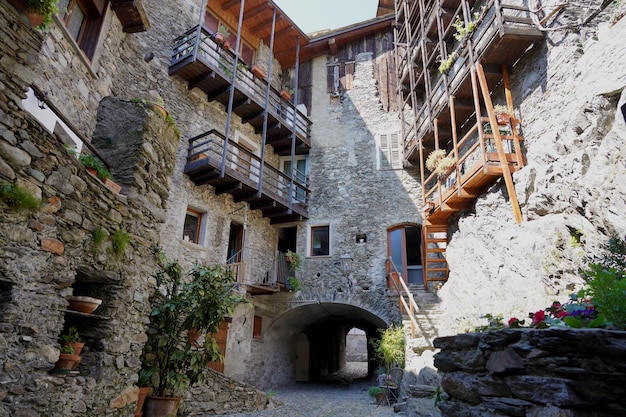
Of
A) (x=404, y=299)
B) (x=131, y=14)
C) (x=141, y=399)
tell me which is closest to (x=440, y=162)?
(x=404, y=299)

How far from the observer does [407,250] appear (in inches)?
514

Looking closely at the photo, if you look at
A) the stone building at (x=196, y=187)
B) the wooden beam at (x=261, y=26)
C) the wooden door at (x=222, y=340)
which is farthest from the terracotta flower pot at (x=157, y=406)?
the wooden beam at (x=261, y=26)

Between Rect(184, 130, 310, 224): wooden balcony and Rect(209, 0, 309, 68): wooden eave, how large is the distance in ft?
16.8

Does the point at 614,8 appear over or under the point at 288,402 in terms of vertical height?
over

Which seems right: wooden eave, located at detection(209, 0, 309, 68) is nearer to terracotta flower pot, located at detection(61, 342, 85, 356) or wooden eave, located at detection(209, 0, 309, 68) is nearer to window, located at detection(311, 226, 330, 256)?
window, located at detection(311, 226, 330, 256)

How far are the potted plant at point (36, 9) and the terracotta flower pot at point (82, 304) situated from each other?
254 cm

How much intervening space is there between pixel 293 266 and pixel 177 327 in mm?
7124

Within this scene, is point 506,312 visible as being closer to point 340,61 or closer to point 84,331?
point 84,331

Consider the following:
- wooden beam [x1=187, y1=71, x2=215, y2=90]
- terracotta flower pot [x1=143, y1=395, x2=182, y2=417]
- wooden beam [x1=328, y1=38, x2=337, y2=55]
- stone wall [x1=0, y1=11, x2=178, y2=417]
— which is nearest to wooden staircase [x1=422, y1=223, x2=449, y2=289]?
Answer: wooden beam [x1=187, y1=71, x2=215, y2=90]

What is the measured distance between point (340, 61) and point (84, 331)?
1411 cm

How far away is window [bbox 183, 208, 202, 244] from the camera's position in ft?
34.6

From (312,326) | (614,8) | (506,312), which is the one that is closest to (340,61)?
(614,8)

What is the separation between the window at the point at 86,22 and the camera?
6.25 m

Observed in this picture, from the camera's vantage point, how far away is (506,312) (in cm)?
698
